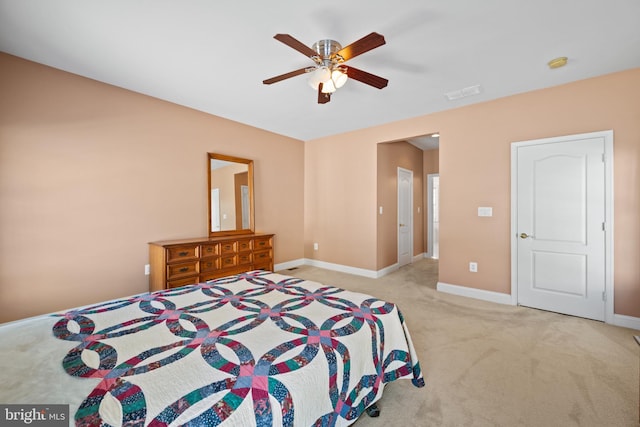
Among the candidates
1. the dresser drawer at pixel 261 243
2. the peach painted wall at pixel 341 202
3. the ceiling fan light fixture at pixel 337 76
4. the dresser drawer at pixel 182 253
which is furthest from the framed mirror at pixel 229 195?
the ceiling fan light fixture at pixel 337 76

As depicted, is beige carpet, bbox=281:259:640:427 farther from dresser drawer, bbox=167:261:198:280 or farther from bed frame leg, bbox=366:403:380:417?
dresser drawer, bbox=167:261:198:280

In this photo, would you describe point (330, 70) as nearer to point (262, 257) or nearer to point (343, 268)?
point (262, 257)

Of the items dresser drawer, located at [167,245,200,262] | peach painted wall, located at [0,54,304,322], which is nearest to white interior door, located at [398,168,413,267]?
peach painted wall, located at [0,54,304,322]

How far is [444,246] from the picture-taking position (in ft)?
12.8

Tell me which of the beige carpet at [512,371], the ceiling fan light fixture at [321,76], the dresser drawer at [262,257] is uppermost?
the ceiling fan light fixture at [321,76]

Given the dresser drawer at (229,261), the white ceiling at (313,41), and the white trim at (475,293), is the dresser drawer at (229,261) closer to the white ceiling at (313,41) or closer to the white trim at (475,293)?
the white ceiling at (313,41)

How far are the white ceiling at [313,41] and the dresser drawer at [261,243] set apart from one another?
2.06 m

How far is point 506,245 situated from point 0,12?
5317 millimetres

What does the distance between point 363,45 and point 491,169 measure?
2.62m

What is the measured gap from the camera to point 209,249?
3.51 meters

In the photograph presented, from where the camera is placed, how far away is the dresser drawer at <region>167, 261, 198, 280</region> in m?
3.11

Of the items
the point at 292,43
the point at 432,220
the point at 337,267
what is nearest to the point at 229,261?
the point at 337,267

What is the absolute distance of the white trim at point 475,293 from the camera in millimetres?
3412

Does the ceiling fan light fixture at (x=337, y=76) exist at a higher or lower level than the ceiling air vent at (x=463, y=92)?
lower
